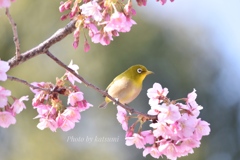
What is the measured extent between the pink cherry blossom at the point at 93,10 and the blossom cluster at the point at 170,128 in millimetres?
312

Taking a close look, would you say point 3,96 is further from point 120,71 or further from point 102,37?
point 120,71

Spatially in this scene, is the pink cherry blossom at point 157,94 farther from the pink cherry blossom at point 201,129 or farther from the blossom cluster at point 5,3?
the blossom cluster at point 5,3

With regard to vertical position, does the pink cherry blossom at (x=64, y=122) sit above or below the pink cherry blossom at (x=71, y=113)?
below

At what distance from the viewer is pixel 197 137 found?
2.13 m

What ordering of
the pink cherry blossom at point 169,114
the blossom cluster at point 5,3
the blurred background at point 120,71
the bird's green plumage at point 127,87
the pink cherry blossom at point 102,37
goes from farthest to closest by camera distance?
the blurred background at point 120,71
the bird's green plumage at point 127,87
the pink cherry blossom at point 102,37
the pink cherry blossom at point 169,114
the blossom cluster at point 5,3

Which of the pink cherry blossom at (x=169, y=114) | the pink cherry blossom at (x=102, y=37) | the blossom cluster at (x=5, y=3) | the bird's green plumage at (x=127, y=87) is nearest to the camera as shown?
the blossom cluster at (x=5, y=3)

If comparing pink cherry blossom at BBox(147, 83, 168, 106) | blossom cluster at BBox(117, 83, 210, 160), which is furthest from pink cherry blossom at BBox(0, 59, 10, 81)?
pink cherry blossom at BBox(147, 83, 168, 106)

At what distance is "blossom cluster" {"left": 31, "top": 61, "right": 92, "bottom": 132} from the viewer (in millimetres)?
2094

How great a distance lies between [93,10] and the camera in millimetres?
1974

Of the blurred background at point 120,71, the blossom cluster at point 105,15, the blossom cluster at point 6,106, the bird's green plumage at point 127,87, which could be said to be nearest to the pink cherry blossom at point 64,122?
the blossom cluster at point 6,106

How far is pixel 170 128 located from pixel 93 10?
406 millimetres

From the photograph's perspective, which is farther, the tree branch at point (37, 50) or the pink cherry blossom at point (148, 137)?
the pink cherry blossom at point (148, 137)

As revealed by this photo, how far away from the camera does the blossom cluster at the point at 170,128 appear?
6.67 feet

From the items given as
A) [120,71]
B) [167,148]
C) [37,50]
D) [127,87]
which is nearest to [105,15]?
[37,50]
